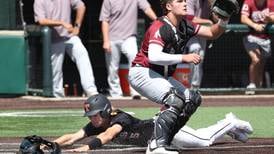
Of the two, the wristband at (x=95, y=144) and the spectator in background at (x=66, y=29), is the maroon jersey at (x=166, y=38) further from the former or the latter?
the spectator in background at (x=66, y=29)

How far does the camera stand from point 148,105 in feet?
42.6

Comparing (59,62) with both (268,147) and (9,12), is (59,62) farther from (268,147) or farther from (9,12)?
(268,147)

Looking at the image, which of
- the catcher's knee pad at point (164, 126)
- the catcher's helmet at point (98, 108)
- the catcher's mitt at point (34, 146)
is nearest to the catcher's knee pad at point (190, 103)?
the catcher's knee pad at point (164, 126)

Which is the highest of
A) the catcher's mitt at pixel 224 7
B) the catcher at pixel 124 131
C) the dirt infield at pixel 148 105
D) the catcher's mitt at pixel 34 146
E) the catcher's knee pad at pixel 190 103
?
the catcher's mitt at pixel 224 7

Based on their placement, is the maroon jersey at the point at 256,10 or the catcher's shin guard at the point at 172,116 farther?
the maroon jersey at the point at 256,10

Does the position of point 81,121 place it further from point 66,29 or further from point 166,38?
point 66,29

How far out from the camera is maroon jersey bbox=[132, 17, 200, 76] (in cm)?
720

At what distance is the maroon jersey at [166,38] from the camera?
23.6 feet

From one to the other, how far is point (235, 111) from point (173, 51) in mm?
4458

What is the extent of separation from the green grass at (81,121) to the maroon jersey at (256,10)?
2723 mm

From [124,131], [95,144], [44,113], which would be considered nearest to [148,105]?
[44,113]

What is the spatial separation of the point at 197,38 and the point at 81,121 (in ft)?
13.4

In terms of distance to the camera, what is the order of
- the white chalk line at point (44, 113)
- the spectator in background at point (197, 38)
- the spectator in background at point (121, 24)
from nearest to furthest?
the white chalk line at point (44, 113), the spectator in background at point (197, 38), the spectator in background at point (121, 24)

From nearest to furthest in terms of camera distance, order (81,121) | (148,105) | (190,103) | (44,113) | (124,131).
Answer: (190,103), (124,131), (81,121), (44,113), (148,105)
